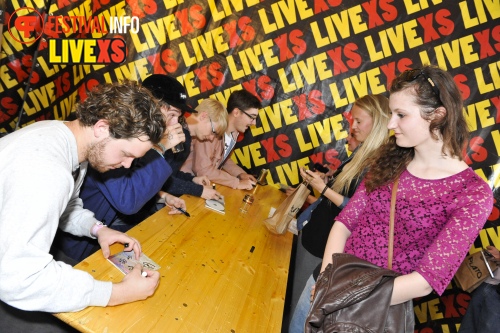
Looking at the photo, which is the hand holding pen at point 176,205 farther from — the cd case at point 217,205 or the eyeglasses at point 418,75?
the eyeglasses at point 418,75

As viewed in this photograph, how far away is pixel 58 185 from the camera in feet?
3.72

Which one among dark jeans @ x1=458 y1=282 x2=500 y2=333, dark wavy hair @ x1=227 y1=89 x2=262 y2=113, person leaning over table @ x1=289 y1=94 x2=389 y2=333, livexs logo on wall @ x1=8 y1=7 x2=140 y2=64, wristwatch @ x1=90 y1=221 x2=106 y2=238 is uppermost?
livexs logo on wall @ x1=8 y1=7 x2=140 y2=64

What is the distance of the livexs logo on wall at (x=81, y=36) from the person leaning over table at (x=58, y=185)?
2947mm

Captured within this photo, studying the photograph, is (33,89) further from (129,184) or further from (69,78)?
(129,184)

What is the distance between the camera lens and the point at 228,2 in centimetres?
401

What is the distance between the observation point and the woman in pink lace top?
1187 millimetres

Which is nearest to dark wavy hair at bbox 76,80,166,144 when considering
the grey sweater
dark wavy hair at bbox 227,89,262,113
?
the grey sweater

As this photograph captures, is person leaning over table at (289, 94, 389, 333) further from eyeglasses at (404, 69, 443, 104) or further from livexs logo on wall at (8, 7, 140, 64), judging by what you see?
livexs logo on wall at (8, 7, 140, 64)

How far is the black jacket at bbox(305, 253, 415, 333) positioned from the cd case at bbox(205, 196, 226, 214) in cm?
134

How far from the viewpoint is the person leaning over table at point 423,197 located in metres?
1.19

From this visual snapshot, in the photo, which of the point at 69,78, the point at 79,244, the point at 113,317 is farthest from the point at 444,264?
the point at 69,78

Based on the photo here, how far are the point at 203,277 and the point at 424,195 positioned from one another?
910 mm

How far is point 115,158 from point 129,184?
58 cm

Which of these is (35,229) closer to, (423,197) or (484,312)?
(423,197)
